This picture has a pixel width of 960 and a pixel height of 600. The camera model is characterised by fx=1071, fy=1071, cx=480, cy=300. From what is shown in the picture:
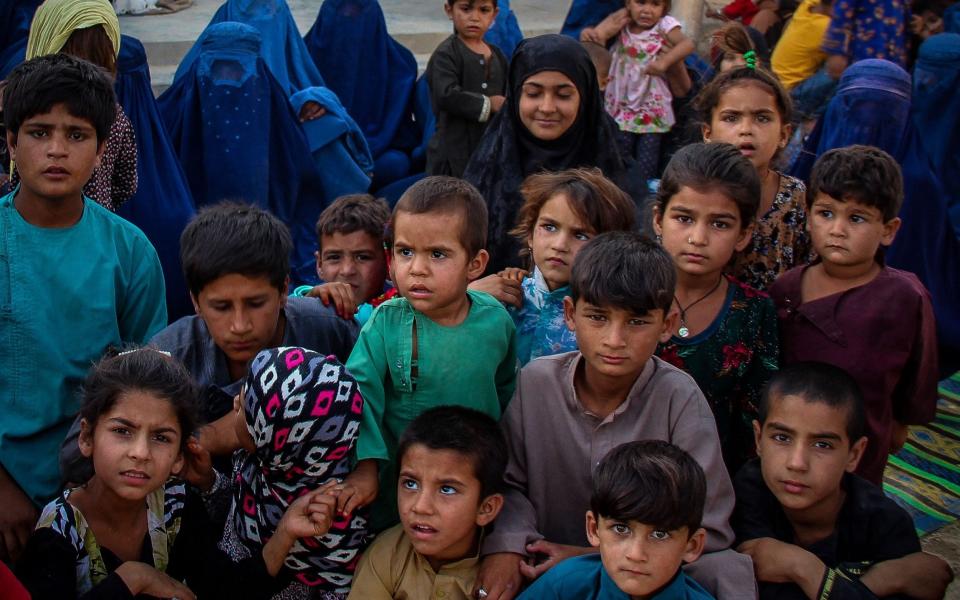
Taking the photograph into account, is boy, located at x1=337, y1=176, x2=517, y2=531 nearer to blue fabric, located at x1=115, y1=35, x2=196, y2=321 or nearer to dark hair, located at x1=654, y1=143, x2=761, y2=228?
dark hair, located at x1=654, y1=143, x2=761, y2=228

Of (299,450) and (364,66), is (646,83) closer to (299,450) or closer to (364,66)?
(364,66)

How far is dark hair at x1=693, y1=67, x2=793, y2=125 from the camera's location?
155 inches

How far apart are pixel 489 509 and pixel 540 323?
0.70 metres

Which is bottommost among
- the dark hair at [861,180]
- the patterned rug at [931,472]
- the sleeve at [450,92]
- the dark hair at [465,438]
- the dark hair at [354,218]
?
the patterned rug at [931,472]

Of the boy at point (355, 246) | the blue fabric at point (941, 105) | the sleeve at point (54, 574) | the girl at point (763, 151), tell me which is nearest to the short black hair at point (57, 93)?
the boy at point (355, 246)

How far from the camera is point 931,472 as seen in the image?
468 centimetres

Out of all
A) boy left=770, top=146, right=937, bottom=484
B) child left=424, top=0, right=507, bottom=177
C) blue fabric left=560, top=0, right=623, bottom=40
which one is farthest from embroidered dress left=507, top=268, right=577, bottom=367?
blue fabric left=560, top=0, right=623, bottom=40

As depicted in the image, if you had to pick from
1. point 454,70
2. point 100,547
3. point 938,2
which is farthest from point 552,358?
point 938,2

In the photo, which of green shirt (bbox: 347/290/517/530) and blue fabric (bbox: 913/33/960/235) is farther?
blue fabric (bbox: 913/33/960/235)

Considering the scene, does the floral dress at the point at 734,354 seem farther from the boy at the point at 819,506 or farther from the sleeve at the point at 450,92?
the sleeve at the point at 450,92

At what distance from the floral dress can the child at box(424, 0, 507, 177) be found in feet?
8.96

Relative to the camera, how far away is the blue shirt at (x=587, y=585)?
2.45 metres

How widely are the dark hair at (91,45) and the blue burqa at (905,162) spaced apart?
304cm

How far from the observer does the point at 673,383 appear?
282 cm
